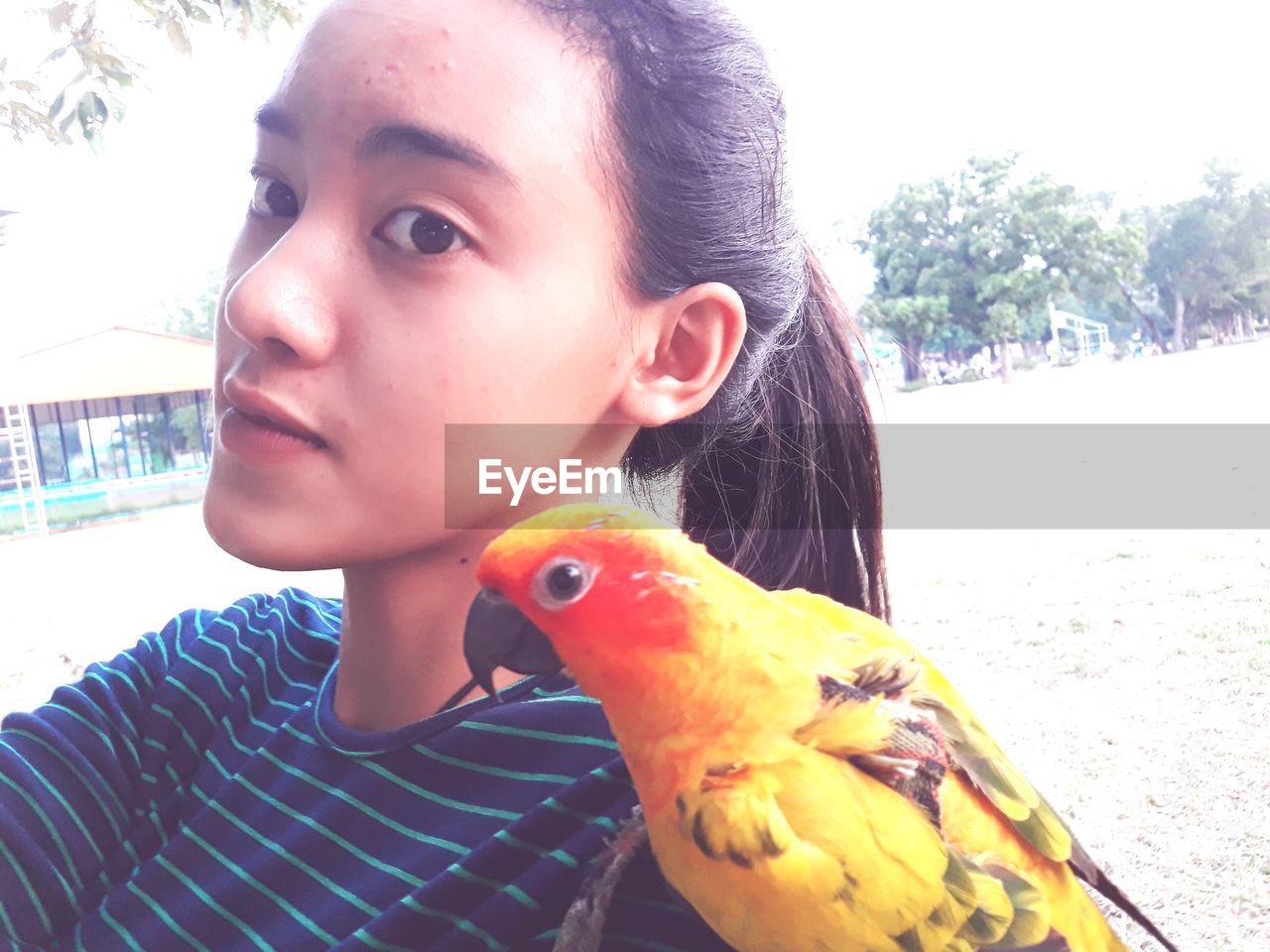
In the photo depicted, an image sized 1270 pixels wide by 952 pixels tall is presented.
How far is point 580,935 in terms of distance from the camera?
19.6 inches

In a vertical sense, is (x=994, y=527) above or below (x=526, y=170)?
below

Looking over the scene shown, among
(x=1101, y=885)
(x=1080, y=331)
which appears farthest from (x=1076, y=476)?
(x=1101, y=885)

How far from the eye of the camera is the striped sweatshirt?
2.04 feet

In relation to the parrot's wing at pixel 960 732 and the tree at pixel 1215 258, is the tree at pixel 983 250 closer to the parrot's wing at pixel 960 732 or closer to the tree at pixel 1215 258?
the tree at pixel 1215 258

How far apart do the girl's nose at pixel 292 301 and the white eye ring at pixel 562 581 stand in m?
0.25

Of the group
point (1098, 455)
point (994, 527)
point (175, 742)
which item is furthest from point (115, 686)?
point (1098, 455)

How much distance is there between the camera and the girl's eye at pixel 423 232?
Answer: 57 cm

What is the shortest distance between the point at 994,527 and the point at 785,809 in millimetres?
864

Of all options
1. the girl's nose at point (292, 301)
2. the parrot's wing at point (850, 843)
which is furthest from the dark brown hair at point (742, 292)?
the parrot's wing at point (850, 843)

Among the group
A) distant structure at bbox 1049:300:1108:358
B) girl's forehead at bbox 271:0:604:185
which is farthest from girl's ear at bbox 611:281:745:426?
distant structure at bbox 1049:300:1108:358

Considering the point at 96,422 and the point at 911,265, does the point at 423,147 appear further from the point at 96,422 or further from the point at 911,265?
the point at 96,422

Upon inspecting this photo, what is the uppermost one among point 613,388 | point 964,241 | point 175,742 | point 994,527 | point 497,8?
point 497,8

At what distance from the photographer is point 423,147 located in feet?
1.83

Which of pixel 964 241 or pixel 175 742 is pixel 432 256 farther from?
pixel 964 241
